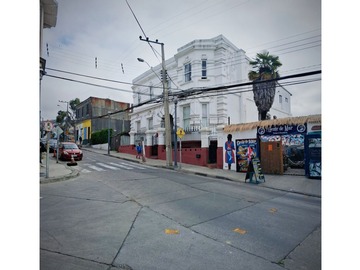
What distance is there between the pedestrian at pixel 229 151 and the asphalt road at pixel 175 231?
6204 mm

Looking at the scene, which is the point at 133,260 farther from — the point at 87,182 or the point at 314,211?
the point at 87,182

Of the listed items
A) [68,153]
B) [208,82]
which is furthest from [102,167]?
[208,82]

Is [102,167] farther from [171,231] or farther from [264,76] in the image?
[264,76]

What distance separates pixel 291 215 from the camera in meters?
5.17

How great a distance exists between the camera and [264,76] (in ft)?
58.7

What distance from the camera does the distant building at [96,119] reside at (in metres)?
37.2

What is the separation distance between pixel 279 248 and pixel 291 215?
6.71ft

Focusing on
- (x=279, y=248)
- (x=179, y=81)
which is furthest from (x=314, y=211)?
(x=179, y=81)

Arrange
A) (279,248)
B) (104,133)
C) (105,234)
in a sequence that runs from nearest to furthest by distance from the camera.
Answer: (279,248) < (105,234) < (104,133)

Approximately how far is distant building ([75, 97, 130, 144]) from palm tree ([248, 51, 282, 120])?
23020 millimetres

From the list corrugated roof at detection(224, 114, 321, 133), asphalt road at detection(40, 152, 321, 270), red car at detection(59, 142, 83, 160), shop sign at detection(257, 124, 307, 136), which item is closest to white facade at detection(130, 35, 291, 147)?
corrugated roof at detection(224, 114, 321, 133)

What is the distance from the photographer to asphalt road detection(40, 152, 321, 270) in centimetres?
297

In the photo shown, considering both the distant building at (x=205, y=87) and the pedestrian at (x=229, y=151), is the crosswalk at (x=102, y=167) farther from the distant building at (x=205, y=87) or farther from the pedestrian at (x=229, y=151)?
the pedestrian at (x=229, y=151)

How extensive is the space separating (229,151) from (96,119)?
29.5 m
